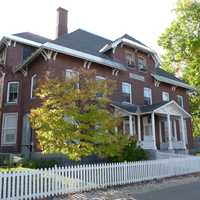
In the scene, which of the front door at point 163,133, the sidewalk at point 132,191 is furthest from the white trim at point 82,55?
the sidewalk at point 132,191

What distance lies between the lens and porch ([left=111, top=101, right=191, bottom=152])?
1795 cm

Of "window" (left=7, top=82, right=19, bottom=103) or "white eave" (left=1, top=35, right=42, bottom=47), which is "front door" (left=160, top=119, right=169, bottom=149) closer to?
"window" (left=7, top=82, right=19, bottom=103)

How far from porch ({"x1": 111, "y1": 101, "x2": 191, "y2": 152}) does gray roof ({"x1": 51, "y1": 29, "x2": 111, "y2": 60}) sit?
5333mm

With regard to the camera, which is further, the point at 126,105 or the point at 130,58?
the point at 130,58

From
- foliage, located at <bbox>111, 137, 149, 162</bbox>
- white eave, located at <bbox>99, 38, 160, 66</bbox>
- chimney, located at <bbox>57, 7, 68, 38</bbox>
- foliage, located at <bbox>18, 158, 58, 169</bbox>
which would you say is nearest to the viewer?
foliage, located at <bbox>18, 158, 58, 169</bbox>

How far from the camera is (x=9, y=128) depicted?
18516mm

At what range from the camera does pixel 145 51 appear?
22.7 meters

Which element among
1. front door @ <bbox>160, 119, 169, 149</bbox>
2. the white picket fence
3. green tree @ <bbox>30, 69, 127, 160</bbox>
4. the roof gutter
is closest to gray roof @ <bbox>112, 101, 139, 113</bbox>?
the roof gutter

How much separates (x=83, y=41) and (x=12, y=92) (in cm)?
724

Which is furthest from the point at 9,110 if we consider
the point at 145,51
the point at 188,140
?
the point at 188,140

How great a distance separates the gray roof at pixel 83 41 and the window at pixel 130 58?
200 centimetres

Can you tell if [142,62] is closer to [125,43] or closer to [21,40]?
[125,43]

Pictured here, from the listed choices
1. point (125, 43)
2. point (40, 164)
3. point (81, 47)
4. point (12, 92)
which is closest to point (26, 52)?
point (12, 92)

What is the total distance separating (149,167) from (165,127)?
36.7 ft
